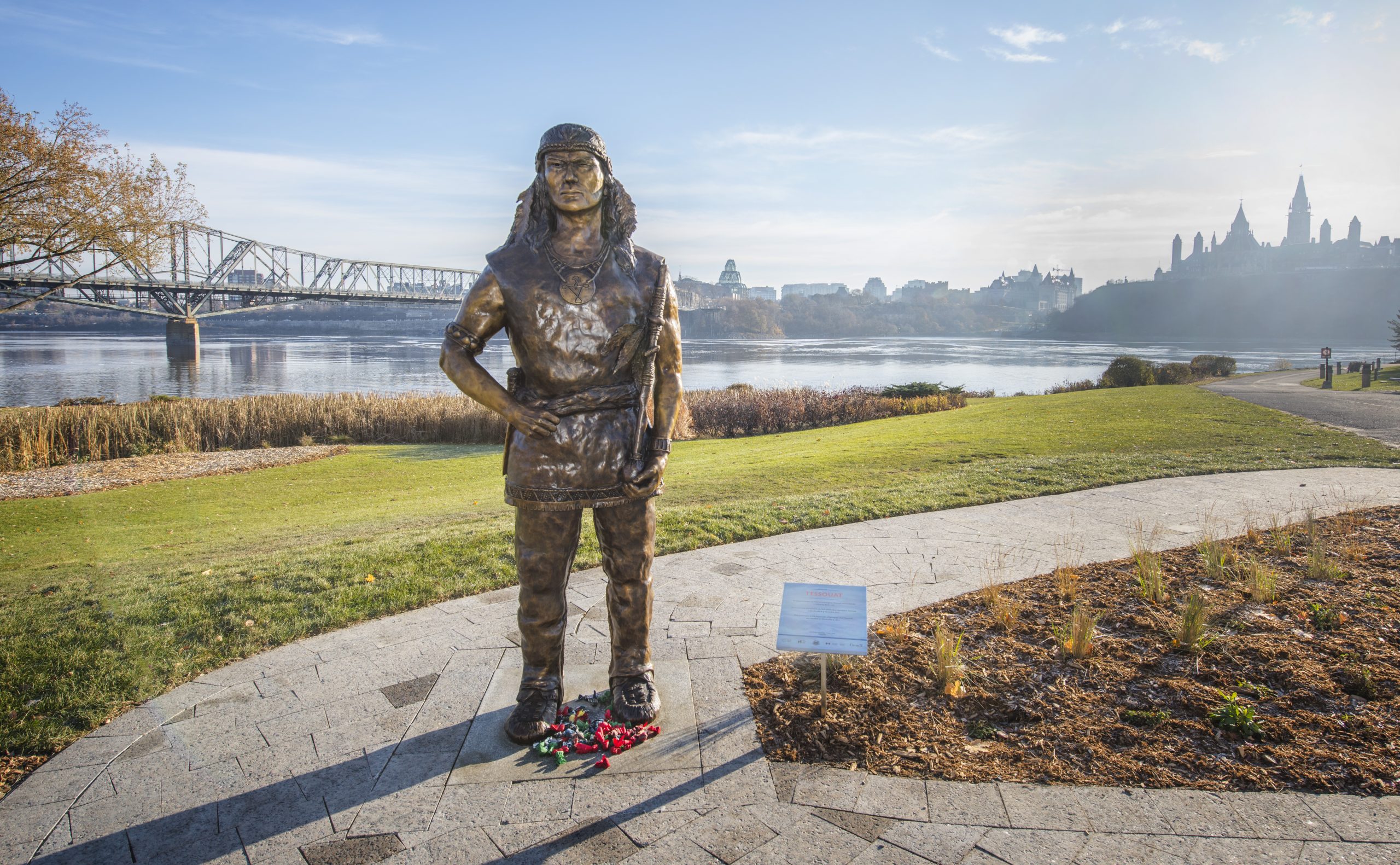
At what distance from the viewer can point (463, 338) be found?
9.97ft

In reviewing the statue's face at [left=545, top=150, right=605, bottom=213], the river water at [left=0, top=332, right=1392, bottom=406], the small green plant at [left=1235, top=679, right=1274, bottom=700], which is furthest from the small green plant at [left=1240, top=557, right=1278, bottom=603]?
the river water at [left=0, top=332, right=1392, bottom=406]

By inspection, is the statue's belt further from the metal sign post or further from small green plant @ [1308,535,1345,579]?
small green plant @ [1308,535,1345,579]

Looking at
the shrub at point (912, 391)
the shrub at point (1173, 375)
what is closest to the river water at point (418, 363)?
the shrub at point (912, 391)

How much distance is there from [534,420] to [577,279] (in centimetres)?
62

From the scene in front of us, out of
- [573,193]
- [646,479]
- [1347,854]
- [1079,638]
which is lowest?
[1347,854]

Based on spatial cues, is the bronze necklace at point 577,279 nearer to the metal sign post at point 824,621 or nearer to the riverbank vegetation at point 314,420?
the metal sign post at point 824,621

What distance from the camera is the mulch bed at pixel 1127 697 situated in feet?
9.34

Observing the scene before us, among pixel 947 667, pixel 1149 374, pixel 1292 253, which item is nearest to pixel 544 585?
pixel 947 667

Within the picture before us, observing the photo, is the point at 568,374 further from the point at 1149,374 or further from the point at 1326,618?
the point at 1149,374

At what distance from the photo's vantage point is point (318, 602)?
4930mm

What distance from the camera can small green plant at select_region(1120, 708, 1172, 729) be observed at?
10.3 feet

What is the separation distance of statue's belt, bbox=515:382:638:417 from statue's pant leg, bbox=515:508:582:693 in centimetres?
47

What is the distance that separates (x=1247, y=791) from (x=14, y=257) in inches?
1136

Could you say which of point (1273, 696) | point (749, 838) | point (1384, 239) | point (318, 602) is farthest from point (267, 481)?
point (1384, 239)
